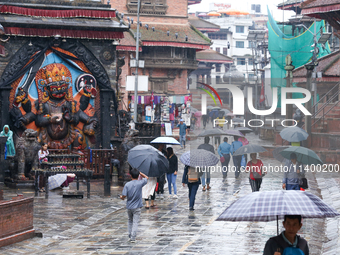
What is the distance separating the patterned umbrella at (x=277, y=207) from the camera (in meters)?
6.72

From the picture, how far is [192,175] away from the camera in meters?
15.1

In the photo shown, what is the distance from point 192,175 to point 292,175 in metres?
2.40

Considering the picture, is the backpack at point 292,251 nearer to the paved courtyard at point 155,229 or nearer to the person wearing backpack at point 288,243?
the person wearing backpack at point 288,243

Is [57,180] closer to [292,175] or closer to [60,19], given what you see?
[60,19]

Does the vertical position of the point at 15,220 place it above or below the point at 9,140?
below

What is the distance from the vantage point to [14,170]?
18.8 m

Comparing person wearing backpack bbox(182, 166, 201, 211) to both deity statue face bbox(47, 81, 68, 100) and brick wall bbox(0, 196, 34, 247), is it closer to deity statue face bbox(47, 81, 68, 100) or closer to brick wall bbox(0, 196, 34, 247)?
brick wall bbox(0, 196, 34, 247)

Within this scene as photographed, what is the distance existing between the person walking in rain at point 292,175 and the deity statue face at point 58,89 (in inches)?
355

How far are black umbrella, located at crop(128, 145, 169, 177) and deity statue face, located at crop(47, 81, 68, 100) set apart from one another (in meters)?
6.51

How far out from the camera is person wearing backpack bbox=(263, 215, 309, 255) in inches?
264

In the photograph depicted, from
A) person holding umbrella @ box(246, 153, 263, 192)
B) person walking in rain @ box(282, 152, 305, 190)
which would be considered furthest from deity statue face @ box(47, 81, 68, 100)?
person walking in rain @ box(282, 152, 305, 190)

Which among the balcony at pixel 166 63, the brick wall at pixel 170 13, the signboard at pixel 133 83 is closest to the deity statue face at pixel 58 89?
the signboard at pixel 133 83

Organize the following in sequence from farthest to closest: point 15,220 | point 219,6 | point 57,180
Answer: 1. point 219,6
2. point 57,180
3. point 15,220

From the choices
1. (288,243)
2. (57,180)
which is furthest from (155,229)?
(288,243)
